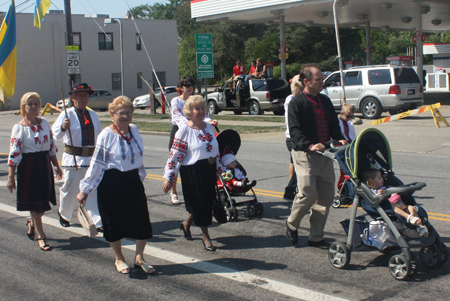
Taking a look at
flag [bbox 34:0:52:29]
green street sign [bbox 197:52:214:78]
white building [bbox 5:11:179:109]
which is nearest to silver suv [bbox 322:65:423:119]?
green street sign [bbox 197:52:214:78]

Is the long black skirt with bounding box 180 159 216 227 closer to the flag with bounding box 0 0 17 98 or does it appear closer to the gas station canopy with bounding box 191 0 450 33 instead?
the flag with bounding box 0 0 17 98

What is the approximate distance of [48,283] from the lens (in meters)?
4.74

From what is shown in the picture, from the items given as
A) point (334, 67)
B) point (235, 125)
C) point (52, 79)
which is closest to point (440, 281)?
point (235, 125)

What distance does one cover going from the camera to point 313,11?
94.9 feet

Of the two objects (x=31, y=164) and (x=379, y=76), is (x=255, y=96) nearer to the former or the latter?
(x=379, y=76)

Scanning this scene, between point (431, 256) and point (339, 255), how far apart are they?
82 centimetres

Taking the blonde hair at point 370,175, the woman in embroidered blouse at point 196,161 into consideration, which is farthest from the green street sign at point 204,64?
the blonde hair at point 370,175

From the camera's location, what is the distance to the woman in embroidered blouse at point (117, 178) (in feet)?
15.4

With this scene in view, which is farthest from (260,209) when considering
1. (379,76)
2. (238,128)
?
(379,76)

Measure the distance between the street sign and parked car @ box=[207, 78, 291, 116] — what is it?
4427 mm

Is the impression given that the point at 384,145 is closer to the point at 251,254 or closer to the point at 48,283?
the point at 251,254

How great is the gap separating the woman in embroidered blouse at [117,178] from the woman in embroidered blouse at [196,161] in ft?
1.92

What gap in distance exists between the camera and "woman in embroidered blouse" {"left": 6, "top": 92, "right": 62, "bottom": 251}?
227 inches

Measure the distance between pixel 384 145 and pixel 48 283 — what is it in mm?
3504
